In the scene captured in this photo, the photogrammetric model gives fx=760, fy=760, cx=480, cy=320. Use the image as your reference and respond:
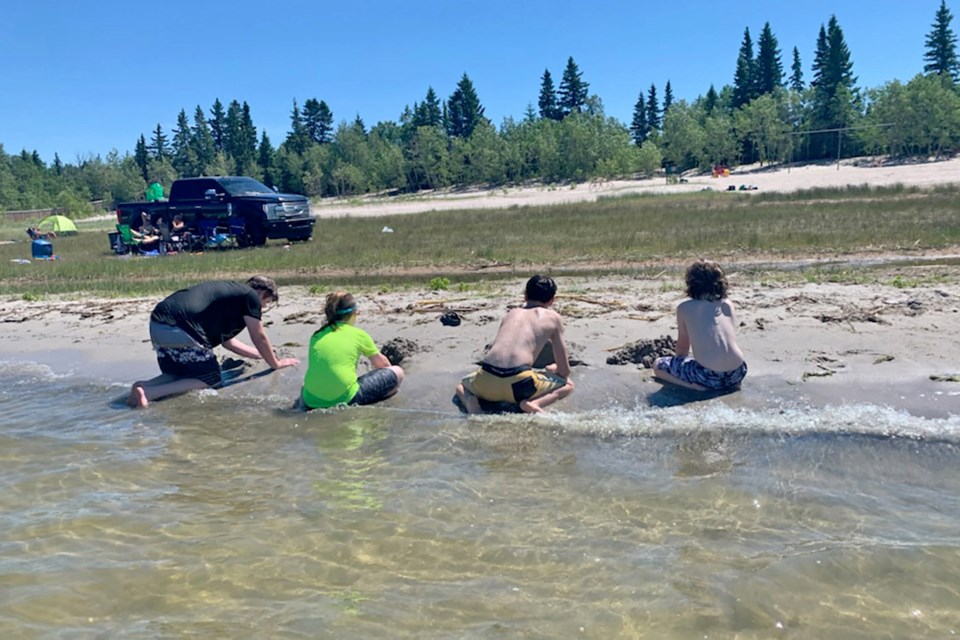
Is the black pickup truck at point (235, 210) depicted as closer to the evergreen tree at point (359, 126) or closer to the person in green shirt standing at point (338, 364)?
the person in green shirt standing at point (338, 364)

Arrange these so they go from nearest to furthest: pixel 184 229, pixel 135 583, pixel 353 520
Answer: pixel 135 583 → pixel 353 520 → pixel 184 229

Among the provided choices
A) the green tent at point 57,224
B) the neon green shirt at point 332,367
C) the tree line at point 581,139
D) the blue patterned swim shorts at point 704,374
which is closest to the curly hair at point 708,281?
the blue patterned swim shorts at point 704,374

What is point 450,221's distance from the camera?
1246 inches

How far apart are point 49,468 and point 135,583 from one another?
2.47 metres

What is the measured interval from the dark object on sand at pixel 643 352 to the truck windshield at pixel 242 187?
17.5 metres

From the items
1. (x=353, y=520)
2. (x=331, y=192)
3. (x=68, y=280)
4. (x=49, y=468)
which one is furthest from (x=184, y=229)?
(x=331, y=192)

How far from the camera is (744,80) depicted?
97.7m

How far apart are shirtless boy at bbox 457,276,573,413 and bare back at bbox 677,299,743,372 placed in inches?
45.9

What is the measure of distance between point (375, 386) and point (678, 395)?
113 inches

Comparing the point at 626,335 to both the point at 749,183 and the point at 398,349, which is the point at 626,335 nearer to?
the point at 398,349

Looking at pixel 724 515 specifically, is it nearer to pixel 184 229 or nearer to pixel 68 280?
pixel 68 280

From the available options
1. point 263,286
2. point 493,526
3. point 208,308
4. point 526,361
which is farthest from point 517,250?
point 493,526

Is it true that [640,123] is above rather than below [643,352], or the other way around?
above

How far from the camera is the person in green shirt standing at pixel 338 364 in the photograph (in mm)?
7090
